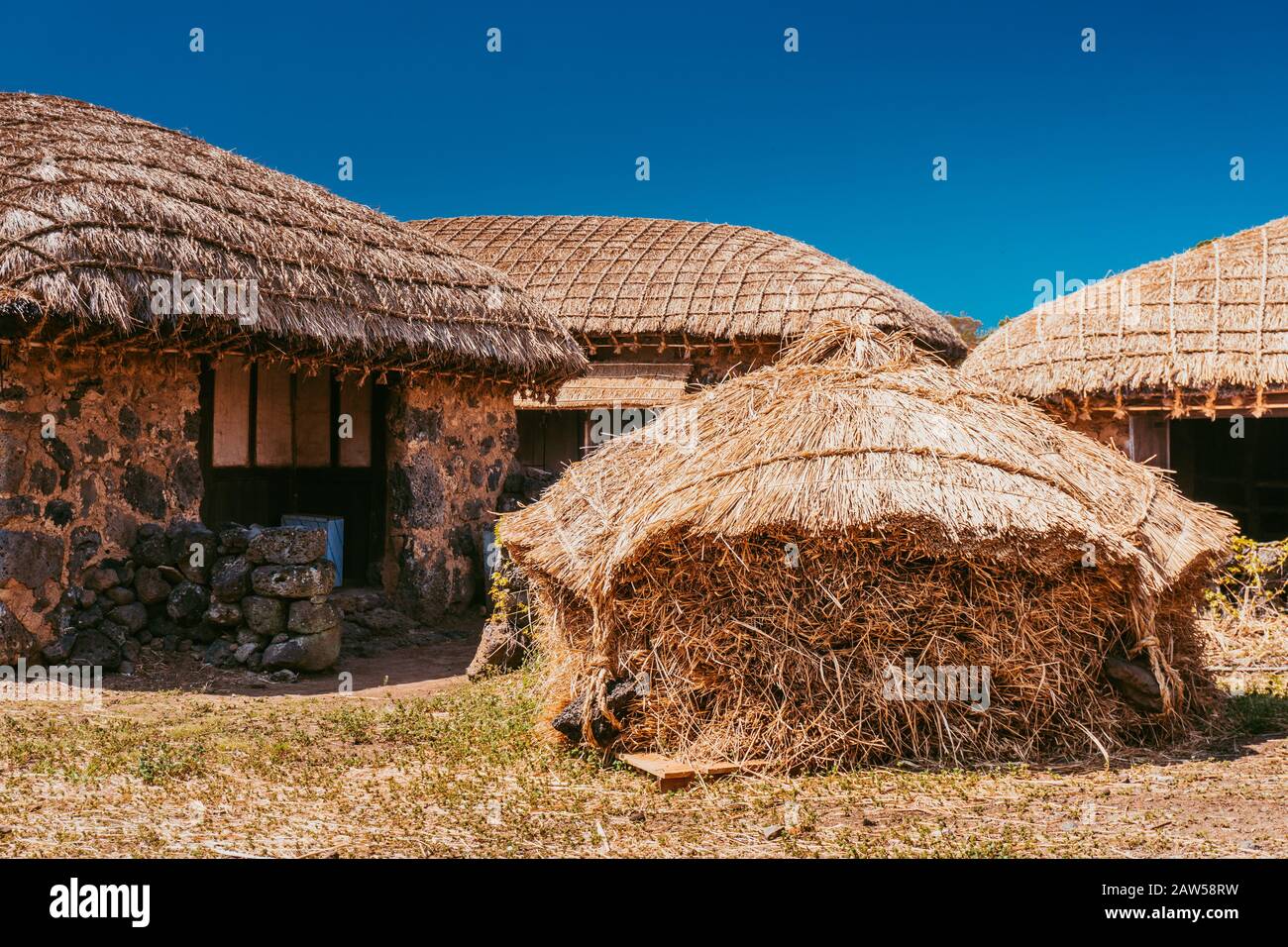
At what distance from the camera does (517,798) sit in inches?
194

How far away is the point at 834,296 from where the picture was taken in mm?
14078

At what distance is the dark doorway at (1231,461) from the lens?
12.9 meters

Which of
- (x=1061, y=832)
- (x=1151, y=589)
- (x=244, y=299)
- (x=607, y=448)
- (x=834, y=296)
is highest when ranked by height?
(x=834, y=296)

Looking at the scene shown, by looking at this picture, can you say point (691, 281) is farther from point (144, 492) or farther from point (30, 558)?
point (30, 558)

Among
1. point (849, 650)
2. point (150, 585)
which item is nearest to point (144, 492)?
point (150, 585)

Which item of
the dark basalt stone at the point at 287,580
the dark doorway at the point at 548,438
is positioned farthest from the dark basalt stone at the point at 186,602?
the dark doorway at the point at 548,438

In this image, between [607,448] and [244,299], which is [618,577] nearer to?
[607,448]

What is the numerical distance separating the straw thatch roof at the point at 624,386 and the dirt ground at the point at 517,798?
757cm

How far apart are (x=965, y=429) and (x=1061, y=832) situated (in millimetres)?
2083

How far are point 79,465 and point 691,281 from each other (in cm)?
825

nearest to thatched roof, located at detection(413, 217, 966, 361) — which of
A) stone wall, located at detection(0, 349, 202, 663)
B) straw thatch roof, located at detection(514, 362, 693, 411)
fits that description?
straw thatch roof, located at detection(514, 362, 693, 411)

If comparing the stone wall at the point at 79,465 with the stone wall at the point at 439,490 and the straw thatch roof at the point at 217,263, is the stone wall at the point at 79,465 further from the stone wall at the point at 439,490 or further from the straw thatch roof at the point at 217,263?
the stone wall at the point at 439,490

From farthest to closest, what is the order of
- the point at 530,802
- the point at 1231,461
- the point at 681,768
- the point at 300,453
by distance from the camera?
the point at 1231,461 → the point at 300,453 → the point at 681,768 → the point at 530,802
